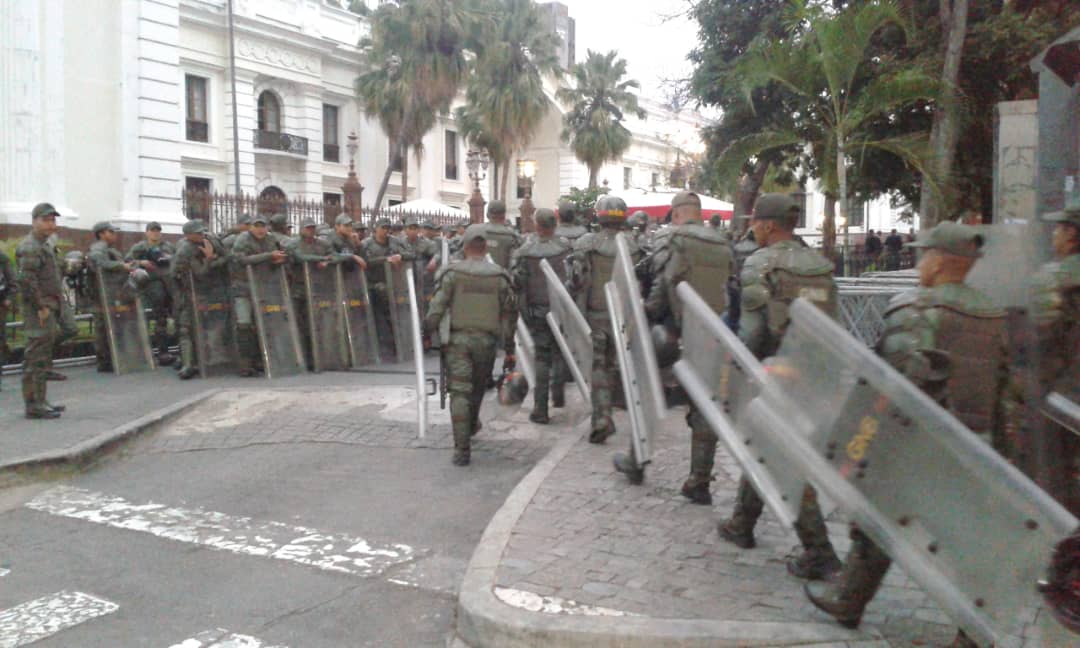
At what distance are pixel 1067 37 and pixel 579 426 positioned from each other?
4.72 meters

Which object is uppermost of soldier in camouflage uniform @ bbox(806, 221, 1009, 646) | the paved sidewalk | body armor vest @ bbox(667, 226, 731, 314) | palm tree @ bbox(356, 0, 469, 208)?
palm tree @ bbox(356, 0, 469, 208)

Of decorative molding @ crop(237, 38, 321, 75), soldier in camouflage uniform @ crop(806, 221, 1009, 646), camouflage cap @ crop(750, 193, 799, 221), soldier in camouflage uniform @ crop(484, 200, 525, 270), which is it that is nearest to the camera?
soldier in camouflage uniform @ crop(806, 221, 1009, 646)

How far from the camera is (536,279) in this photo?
8602 mm

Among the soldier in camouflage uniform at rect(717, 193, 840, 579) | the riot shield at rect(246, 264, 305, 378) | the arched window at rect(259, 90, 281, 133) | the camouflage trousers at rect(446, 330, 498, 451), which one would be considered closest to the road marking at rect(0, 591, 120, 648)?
the camouflage trousers at rect(446, 330, 498, 451)

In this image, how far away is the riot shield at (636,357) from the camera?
18.8 ft

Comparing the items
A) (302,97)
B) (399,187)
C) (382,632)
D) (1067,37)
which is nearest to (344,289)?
(382,632)

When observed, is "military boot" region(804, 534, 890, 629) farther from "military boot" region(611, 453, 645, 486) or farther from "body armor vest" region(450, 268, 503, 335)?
"body armor vest" region(450, 268, 503, 335)

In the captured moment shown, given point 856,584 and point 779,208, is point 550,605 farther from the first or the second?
point 779,208

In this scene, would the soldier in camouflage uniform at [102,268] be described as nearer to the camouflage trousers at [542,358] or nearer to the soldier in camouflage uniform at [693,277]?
the camouflage trousers at [542,358]

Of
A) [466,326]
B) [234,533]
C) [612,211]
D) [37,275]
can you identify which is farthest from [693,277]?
[37,275]

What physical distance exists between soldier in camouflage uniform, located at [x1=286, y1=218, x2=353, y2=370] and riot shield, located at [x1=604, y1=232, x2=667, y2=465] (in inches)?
240

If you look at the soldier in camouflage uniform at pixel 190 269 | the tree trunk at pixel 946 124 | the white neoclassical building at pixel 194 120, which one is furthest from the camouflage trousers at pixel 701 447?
the white neoclassical building at pixel 194 120

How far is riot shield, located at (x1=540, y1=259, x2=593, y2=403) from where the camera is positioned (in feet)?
24.3

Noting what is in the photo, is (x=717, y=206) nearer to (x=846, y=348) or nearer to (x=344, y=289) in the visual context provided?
(x=344, y=289)
